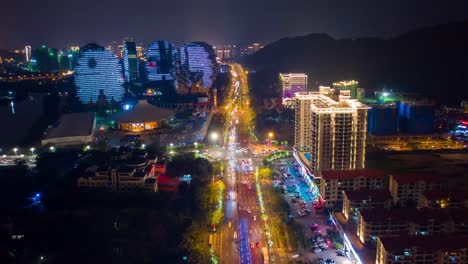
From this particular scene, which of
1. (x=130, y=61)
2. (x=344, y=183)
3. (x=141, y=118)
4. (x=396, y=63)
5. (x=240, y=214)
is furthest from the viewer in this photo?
(x=396, y=63)

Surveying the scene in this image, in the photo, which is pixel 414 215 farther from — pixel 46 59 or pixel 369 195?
pixel 46 59

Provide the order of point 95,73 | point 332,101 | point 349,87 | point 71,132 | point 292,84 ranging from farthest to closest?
point 292,84
point 95,73
point 349,87
point 71,132
point 332,101

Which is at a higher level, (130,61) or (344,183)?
(130,61)

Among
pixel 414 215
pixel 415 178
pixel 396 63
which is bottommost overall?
pixel 414 215

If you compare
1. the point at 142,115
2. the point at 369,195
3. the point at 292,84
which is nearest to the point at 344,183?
the point at 369,195

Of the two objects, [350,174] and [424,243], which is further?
[350,174]

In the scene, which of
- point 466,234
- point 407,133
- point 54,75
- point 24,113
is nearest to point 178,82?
point 54,75

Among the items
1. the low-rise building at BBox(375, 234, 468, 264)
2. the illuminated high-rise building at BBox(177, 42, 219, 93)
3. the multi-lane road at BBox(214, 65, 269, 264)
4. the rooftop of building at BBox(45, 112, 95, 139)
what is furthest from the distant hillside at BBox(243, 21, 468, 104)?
the low-rise building at BBox(375, 234, 468, 264)
